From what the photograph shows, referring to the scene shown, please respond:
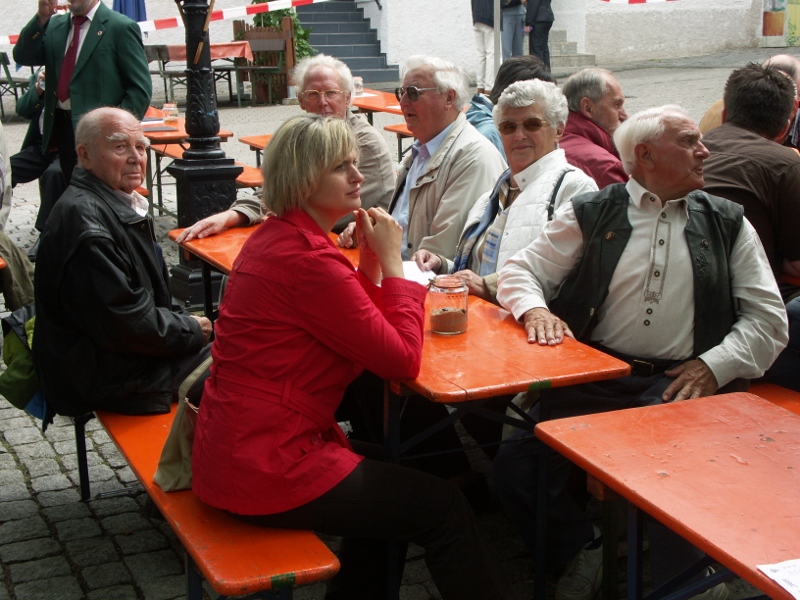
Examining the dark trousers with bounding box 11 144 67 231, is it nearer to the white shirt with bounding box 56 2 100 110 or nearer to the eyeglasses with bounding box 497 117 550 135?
the white shirt with bounding box 56 2 100 110

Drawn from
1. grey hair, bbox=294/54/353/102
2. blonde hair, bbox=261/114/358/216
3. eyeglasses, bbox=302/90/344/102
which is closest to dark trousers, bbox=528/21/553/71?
grey hair, bbox=294/54/353/102

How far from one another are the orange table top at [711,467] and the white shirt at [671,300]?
0.51m

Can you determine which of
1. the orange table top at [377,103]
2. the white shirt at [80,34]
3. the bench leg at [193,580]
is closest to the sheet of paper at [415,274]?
the bench leg at [193,580]

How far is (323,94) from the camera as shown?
5.00 meters

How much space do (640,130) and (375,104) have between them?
20.5 feet

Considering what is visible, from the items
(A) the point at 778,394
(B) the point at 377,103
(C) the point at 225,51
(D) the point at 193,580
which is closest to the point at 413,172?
(A) the point at 778,394

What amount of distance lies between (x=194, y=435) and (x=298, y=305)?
50cm

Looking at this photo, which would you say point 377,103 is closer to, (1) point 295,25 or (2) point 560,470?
(2) point 560,470

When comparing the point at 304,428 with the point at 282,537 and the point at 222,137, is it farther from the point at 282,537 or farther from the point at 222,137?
the point at 222,137

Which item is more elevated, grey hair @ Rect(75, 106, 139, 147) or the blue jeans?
the blue jeans

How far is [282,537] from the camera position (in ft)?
8.05

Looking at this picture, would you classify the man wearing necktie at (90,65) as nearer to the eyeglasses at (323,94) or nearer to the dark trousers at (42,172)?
→ the dark trousers at (42,172)

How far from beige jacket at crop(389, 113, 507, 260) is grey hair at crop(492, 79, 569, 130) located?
1.49 ft

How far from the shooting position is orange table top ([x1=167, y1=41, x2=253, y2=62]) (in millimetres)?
15047
